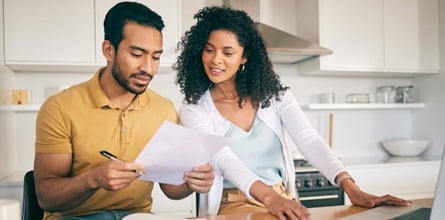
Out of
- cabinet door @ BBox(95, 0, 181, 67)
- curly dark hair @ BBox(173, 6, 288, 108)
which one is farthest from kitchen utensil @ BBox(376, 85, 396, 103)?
curly dark hair @ BBox(173, 6, 288, 108)

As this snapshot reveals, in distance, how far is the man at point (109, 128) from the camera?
1.12 m

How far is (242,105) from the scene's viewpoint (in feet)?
4.83

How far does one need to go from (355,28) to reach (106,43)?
1.99 metres

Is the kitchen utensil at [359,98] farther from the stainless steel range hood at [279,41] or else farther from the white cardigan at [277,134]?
the white cardigan at [277,134]

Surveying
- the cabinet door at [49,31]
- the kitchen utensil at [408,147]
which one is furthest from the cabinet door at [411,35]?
the cabinet door at [49,31]

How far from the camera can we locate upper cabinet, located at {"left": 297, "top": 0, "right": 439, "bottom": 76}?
2691 mm

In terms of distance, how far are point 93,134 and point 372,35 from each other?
2.27 m

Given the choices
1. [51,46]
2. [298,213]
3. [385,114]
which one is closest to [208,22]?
[298,213]

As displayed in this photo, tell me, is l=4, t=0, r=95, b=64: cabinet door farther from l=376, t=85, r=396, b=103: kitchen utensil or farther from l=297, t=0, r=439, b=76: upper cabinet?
l=376, t=85, r=396, b=103: kitchen utensil

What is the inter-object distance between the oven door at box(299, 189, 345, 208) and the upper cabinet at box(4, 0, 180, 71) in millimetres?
1224

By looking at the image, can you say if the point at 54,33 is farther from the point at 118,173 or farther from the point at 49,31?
the point at 118,173

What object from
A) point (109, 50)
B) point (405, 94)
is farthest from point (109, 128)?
point (405, 94)

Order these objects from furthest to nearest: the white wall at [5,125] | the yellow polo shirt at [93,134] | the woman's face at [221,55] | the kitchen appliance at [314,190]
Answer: the kitchen appliance at [314,190] → the white wall at [5,125] → the woman's face at [221,55] → the yellow polo shirt at [93,134]

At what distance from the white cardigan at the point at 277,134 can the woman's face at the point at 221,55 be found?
0.30 ft
